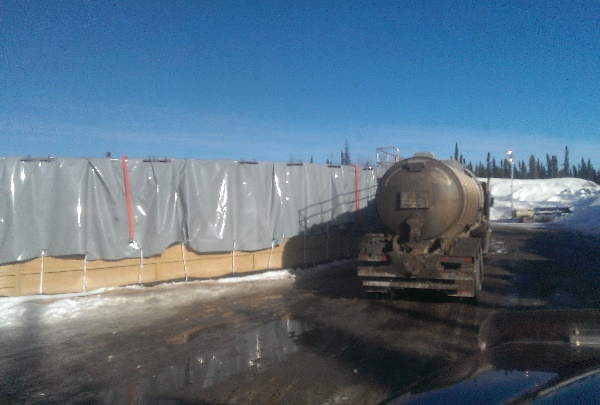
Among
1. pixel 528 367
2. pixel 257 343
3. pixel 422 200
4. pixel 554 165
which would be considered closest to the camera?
pixel 528 367

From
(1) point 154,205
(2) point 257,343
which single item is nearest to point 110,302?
(1) point 154,205

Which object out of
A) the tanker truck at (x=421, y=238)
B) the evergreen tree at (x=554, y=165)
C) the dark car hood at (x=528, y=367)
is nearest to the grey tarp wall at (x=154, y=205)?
the tanker truck at (x=421, y=238)

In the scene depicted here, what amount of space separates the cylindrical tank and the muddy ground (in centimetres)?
149

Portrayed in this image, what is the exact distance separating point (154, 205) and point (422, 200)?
236 inches

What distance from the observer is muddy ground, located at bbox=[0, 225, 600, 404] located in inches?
212

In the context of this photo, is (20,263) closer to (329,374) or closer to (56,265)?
(56,265)

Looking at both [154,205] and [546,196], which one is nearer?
[154,205]

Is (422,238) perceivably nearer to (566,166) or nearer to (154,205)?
(154,205)

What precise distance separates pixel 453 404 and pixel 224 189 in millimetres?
9923

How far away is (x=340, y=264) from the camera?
14359 millimetres

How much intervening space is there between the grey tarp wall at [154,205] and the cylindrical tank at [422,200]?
A: 3.77 meters

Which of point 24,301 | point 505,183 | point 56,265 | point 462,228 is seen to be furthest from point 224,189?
point 505,183

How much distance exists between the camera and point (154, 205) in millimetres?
10969

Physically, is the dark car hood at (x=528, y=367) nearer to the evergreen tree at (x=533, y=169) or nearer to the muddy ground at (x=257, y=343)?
the muddy ground at (x=257, y=343)
